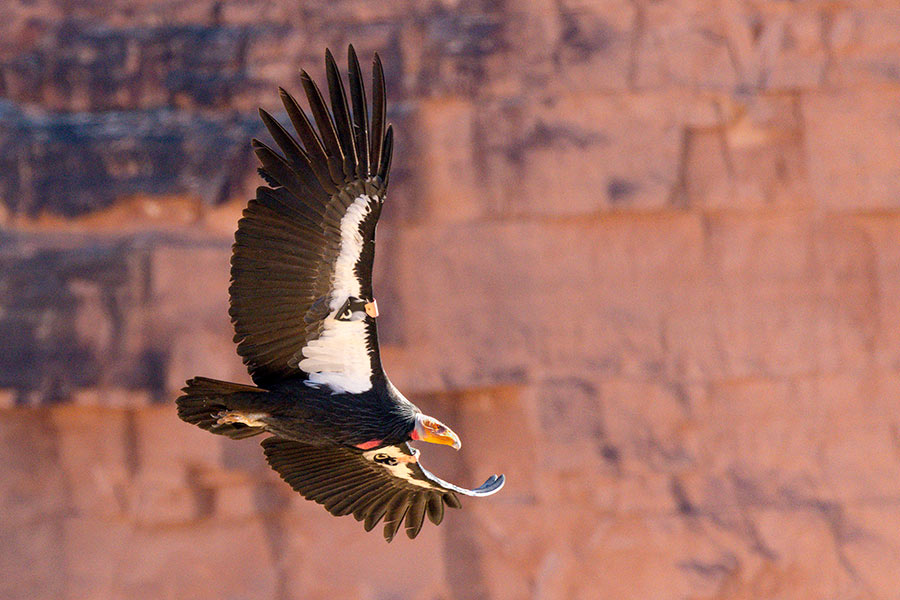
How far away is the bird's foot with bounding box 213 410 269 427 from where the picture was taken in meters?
3.51

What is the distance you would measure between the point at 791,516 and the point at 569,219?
84.9 inches

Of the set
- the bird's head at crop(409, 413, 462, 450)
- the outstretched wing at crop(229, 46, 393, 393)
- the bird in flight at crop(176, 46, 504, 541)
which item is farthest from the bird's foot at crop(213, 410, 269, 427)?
the bird's head at crop(409, 413, 462, 450)

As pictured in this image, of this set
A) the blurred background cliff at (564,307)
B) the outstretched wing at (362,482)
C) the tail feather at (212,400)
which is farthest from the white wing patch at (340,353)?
the blurred background cliff at (564,307)

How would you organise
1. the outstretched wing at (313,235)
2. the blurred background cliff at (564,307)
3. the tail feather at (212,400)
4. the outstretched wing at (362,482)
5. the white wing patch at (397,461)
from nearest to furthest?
the outstretched wing at (313,235)
the tail feather at (212,400)
the white wing patch at (397,461)
the outstretched wing at (362,482)
the blurred background cliff at (564,307)

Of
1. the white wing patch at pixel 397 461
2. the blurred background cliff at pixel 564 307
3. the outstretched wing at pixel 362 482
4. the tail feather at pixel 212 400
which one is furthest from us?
the blurred background cliff at pixel 564 307

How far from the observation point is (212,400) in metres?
3.52

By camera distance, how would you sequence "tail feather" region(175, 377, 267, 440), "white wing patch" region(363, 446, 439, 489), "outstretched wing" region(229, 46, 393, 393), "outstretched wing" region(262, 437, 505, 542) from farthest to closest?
"outstretched wing" region(262, 437, 505, 542)
"white wing patch" region(363, 446, 439, 489)
"tail feather" region(175, 377, 267, 440)
"outstretched wing" region(229, 46, 393, 393)

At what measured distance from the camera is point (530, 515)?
6.70 meters

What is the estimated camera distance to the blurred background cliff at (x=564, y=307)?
661 centimetres

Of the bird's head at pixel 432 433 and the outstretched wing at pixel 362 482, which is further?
the outstretched wing at pixel 362 482

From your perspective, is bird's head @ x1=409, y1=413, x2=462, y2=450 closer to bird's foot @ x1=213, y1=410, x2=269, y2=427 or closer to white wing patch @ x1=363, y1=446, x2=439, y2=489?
white wing patch @ x1=363, y1=446, x2=439, y2=489

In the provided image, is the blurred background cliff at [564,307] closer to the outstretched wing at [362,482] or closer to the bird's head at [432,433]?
the outstretched wing at [362,482]

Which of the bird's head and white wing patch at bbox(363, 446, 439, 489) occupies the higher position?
the bird's head

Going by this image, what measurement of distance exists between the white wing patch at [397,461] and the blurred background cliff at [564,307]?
2.69 m
